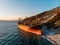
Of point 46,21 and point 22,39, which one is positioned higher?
point 46,21

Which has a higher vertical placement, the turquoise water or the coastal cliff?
the coastal cliff

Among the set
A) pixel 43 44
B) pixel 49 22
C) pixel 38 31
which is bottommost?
pixel 43 44

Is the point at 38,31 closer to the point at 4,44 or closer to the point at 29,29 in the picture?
the point at 29,29

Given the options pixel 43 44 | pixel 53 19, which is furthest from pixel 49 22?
pixel 43 44

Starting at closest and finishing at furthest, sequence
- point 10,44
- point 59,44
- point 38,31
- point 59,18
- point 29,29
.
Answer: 1. point 59,44
2. point 10,44
3. point 38,31
4. point 29,29
5. point 59,18

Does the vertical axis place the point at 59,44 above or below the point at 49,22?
below

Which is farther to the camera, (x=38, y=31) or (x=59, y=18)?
(x=59, y=18)

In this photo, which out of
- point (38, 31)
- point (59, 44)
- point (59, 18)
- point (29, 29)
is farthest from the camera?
point (59, 18)

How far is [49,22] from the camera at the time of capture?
79875mm

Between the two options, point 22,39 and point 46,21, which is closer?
point 22,39

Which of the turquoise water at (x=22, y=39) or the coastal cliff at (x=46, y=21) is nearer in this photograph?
the turquoise water at (x=22, y=39)

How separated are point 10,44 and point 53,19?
51.3m

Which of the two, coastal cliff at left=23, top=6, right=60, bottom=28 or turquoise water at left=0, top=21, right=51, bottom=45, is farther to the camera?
coastal cliff at left=23, top=6, right=60, bottom=28

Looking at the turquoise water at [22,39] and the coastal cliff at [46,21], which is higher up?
the coastal cliff at [46,21]
